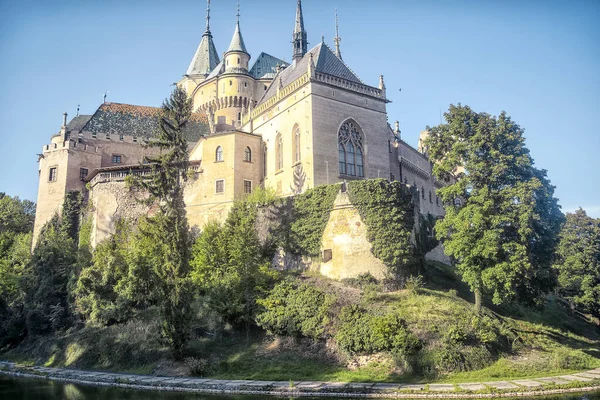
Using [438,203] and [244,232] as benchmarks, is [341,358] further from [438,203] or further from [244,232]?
[438,203]

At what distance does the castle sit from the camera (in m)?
39.6

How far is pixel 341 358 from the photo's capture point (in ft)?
87.8

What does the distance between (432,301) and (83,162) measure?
34543mm

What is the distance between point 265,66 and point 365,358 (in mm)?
43591

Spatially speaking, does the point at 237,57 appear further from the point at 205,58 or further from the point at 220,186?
the point at 220,186

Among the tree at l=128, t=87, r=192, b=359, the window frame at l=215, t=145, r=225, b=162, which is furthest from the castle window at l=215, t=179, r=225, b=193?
the tree at l=128, t=87, r=192, b=359

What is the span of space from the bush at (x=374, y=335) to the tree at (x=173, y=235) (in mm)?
8649

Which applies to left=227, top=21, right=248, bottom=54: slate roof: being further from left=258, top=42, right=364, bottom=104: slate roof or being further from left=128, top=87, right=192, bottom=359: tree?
left=128, top=87, right=192, bottom=359: tree

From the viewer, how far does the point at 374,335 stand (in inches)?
1030

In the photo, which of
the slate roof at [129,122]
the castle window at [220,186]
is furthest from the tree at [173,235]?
the slate roof at [129,122]

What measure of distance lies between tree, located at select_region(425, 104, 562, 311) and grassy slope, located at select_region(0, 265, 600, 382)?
256 centimetres

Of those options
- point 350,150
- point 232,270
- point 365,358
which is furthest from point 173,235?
point 350,150

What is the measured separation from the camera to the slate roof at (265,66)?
199ft

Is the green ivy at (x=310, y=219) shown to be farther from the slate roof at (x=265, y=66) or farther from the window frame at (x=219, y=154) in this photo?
the slate roof at (x=265, y=66)
